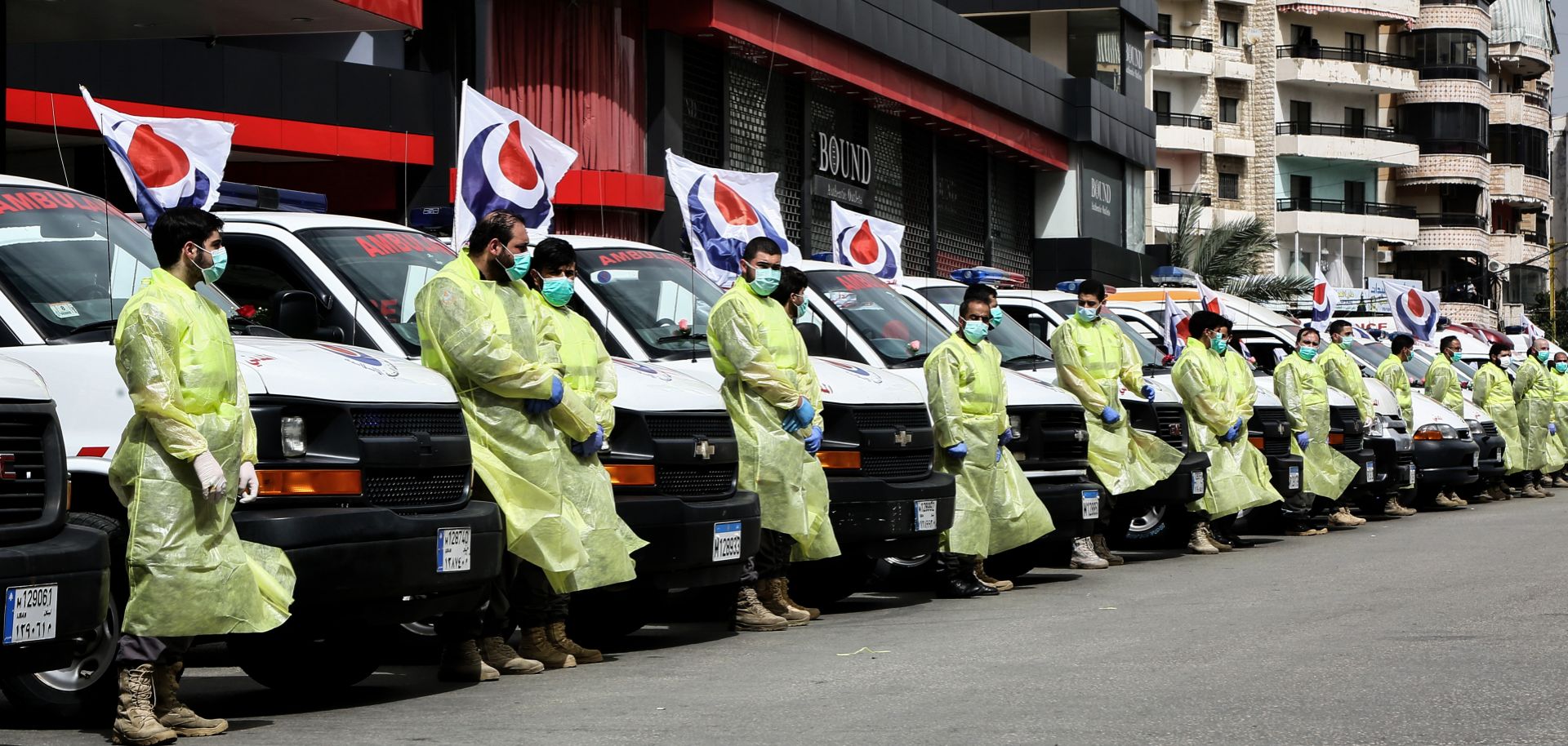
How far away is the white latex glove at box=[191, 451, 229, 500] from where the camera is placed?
691cm

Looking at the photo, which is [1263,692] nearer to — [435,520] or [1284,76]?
[435,520]

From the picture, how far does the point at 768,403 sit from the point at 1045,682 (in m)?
2.87

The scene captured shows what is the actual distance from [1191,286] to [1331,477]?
14.0 feet

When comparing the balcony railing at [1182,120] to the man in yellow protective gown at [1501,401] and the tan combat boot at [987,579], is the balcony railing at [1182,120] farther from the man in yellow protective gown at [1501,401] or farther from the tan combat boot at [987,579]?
the tan combat boot at [987,579]

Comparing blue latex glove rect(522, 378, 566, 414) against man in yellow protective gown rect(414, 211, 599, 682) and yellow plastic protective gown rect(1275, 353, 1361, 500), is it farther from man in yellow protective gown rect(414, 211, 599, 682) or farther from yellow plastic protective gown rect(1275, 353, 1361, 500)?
yellow plastic protective gown rect(1275, 353, 1361, 500)

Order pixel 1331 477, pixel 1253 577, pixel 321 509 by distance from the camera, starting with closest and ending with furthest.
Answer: pixel 321 509
pixel 1253 577
pixel 1331 477

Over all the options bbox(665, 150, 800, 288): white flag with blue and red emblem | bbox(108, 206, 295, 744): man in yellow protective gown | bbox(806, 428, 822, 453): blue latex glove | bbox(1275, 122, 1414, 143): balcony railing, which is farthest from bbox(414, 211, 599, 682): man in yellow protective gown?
bbox(1275, 122, 1414, 143): balcony railing

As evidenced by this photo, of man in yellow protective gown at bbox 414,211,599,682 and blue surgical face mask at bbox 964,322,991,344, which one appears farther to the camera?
blue surgical face mask at bbox 964,322,991,344

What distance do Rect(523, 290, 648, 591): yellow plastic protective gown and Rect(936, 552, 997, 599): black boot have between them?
384 cm

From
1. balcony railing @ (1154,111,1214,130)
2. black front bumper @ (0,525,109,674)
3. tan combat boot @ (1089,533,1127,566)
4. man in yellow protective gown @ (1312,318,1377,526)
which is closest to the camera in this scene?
black front bumper @ (0,525,109,674)

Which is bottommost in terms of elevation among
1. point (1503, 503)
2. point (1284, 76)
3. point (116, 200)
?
point (1503, 503)

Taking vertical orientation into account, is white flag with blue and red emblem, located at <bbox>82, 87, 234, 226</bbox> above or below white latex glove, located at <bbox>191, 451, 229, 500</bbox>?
above

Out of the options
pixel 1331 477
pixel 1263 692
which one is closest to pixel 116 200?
pixel 1331 477

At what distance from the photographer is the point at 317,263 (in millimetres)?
9703
